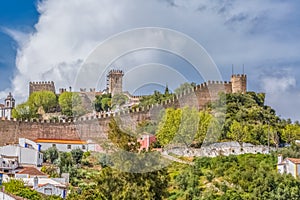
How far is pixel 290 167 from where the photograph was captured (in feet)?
107

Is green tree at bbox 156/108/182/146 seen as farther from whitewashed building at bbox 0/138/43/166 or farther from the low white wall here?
the low white wall

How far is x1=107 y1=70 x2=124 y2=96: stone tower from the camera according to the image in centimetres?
6341

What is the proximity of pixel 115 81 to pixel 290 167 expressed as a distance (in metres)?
34.6

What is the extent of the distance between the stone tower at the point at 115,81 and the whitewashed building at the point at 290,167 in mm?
30802

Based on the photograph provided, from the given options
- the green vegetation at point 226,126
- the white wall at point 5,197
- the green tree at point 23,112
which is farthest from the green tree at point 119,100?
the white wall at point 5,197

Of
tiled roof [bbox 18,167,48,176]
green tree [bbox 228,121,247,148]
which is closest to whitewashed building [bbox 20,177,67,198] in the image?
tiled roof [bbox 18,167,48,176]

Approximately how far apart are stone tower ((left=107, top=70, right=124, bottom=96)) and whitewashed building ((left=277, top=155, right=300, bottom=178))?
30.8m

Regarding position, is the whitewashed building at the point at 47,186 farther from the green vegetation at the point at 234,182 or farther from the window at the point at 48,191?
the green vegetation at the point at 234,182

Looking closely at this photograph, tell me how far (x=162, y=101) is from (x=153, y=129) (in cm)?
557

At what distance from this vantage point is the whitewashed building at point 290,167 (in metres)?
32.2

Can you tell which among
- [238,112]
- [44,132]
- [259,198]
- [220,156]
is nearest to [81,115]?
[44,132]

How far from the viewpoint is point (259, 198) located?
93.9 feet

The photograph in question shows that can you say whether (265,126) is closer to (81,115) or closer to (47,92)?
(81,115)

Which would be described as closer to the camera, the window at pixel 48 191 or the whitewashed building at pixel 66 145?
the window at pixel 48 191
